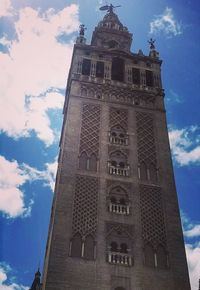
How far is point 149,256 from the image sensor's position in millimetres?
17703

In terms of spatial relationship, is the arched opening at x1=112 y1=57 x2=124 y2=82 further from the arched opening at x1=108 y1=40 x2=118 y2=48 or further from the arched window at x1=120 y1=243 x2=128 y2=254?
the arched window at x1=120 y1=243 x2=128 y2=254

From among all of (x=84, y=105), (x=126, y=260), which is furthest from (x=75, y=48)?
(x=126, y=260)

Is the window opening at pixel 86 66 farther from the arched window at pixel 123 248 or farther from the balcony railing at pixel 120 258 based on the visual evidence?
the balcony railing at pixel 120 258

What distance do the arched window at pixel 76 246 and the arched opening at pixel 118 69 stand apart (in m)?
11.9

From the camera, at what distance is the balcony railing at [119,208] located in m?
18.9

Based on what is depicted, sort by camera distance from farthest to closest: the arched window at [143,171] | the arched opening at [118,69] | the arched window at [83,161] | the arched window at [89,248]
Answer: the arched opening at [118,69] → the arched window at [143,171] → the arched window at [83,161] → the arched window at [89,248]

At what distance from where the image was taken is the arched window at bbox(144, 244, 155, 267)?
17398mm

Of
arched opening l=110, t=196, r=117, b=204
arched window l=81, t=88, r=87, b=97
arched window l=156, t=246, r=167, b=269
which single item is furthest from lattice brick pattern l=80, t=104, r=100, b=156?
arched window l=156, t=246, r=167, b=269

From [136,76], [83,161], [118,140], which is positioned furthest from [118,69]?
[83,161]

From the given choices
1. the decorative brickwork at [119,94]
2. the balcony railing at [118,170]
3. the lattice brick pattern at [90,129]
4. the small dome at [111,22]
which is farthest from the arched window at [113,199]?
the small dome at [111,22]

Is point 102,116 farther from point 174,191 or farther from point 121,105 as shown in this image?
point 174,191

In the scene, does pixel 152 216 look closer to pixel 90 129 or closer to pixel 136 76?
pixel 90 129

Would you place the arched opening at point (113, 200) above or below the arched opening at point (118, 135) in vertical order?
below

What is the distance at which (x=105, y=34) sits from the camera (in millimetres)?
31109
